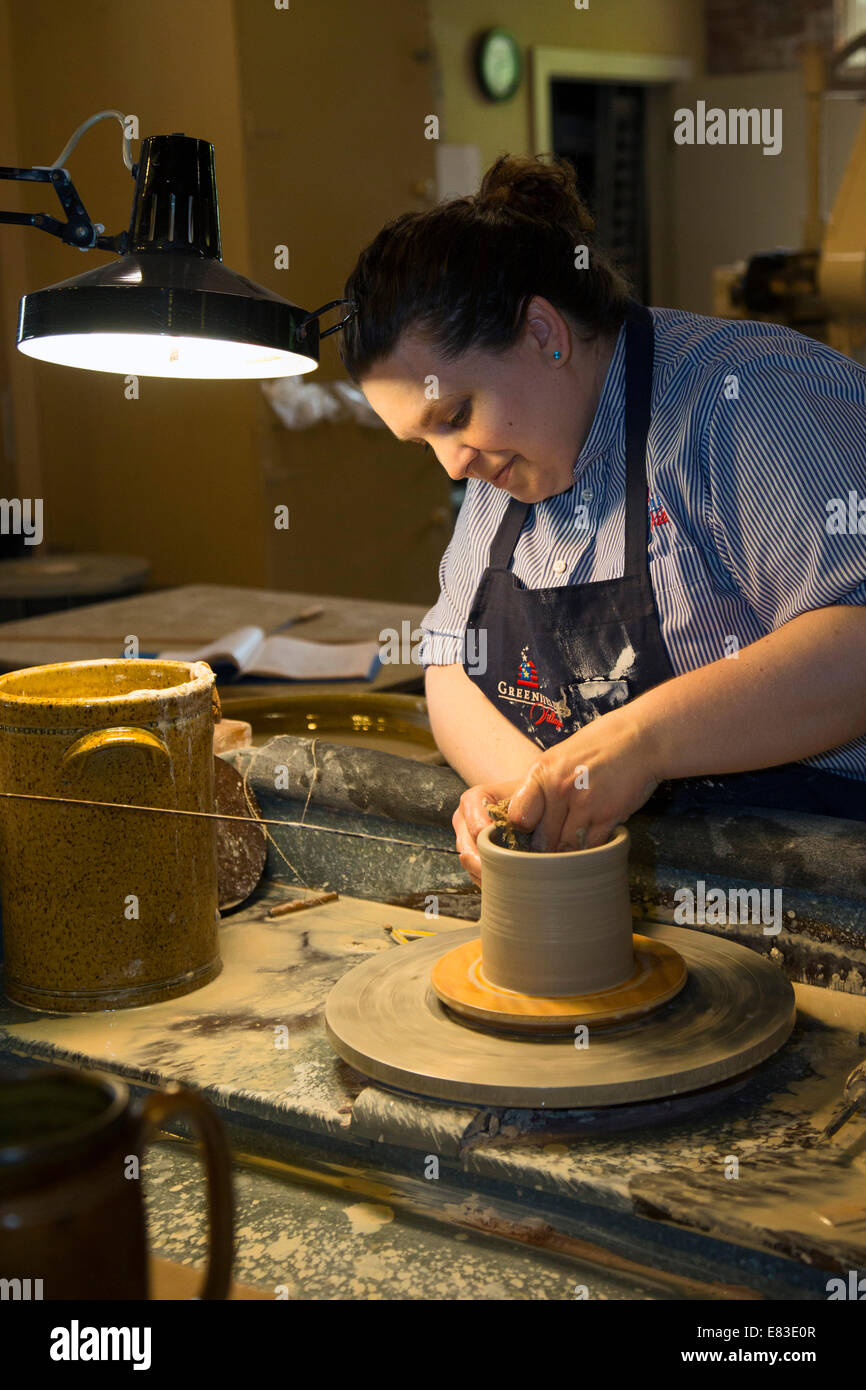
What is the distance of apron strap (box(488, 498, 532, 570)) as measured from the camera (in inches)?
65.3

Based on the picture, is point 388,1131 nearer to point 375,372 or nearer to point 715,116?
point 375,372

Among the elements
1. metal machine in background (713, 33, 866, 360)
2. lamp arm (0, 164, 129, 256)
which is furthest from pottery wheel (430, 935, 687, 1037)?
metal machine in background (713, 33, 866, 360)

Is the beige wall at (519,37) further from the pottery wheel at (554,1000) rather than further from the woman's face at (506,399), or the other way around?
the pottery wheel at (554,1000)

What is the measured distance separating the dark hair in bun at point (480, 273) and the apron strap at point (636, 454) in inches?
2.5

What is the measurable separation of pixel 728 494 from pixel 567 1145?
0.72 metres

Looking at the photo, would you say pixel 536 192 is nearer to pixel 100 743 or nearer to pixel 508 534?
pixel 508 534

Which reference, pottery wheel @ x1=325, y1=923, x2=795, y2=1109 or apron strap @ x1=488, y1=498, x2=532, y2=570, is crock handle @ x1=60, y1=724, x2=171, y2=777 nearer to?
pottery wheel @ x1=325, y1=923, x2=795, y2=1109

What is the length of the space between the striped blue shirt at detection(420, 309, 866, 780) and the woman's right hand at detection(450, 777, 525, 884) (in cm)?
29

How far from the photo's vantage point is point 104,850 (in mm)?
1174

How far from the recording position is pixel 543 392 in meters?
1.46

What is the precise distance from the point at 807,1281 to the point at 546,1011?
0.31 meters

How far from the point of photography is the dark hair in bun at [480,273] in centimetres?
138

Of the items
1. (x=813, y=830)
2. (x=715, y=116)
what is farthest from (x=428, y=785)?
(x=715, y=116)

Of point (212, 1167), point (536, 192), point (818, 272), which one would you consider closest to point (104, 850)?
point (212, 1167)
